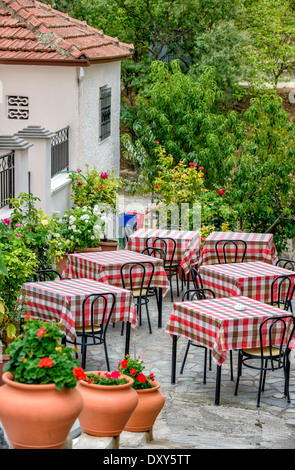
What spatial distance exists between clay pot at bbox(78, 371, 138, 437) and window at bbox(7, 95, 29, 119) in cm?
1057

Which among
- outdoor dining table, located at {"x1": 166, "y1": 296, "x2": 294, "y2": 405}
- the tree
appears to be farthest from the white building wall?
the tree

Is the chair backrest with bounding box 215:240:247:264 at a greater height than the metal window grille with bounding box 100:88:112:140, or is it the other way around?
the metal window grille with bounding box 100:88:112:140

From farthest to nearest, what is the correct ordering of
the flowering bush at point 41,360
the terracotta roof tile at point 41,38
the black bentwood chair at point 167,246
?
the terracotta roof tile at point 41,38 → the black bentwood chair at point 167,246 → the flowering bush at point 41,360

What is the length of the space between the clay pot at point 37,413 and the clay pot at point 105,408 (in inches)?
43.7

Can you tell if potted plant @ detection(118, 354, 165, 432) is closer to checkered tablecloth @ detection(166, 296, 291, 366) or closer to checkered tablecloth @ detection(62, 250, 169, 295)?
checkered tablecloth @ detection(166, 296, 291, 366)

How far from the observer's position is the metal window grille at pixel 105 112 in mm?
18672

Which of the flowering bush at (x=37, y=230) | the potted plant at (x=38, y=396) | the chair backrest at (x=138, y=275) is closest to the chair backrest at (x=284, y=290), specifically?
the chair backrest at (x=138, y=275)

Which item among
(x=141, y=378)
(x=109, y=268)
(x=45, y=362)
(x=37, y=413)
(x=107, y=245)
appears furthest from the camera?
(x=107, y=245)

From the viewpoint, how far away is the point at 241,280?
11.8 meters

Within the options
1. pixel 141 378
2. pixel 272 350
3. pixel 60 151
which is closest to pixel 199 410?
pixel 272 350

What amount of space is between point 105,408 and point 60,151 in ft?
32.8

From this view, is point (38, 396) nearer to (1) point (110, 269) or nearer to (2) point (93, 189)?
(1) point (110, 269)

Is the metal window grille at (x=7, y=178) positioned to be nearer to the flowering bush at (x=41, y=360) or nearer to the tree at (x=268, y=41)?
the flowering bush at (x=41, y=360)

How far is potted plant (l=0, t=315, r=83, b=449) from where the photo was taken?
514 cm
